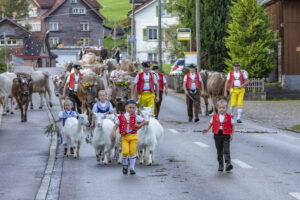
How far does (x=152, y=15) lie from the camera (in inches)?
3349

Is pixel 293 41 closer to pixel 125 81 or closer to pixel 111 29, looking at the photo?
pixel 125 81

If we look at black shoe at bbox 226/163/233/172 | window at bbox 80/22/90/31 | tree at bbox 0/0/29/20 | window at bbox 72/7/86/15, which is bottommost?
black shoe at bbox 226/163/233/172

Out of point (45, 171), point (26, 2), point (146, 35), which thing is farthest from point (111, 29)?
point (45, 171)

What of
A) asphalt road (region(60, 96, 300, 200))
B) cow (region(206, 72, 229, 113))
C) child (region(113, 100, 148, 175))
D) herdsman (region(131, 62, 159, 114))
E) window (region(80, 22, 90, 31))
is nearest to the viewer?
asphalt road (region(60, 96, 300, 200))

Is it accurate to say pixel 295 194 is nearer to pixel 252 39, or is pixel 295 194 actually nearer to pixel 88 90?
pixel 88 90

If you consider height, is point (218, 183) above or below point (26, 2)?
below

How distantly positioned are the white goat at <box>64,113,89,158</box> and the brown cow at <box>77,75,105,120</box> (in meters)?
5.24

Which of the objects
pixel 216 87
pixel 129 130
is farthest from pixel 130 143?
pixel 216 87

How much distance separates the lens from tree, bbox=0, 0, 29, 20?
122 metres

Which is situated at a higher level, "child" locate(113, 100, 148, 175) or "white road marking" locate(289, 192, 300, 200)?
"child" locate(113, 100, 148, 175)

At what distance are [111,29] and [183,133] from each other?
113180mm

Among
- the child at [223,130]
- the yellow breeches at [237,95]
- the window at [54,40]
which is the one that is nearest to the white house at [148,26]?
the window at [54,40]

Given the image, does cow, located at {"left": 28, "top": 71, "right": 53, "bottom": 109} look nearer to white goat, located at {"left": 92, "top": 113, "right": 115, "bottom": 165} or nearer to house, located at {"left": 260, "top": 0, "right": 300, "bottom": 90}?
house, located at {"left": 260, "top": 0, "right": 300, "bottom": 90}

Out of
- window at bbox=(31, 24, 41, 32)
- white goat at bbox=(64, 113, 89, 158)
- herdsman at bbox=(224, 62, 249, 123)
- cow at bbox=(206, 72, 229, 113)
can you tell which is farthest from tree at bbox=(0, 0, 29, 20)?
white goat at bbox=(64, 113, 89, 158)
